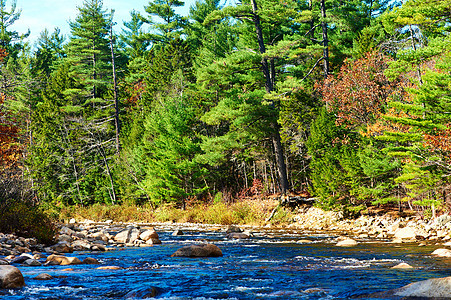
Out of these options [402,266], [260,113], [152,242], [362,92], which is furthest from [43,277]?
[260,113]

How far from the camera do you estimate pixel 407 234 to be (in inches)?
566

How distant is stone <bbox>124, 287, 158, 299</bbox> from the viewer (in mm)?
6586

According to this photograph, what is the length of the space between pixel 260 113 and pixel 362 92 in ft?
22.8

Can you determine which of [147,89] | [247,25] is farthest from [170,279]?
[147,89]

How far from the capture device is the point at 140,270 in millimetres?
9164

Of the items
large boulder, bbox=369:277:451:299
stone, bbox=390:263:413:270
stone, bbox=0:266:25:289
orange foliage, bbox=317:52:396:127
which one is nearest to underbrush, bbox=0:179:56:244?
stone, bbox=0:266:25:289

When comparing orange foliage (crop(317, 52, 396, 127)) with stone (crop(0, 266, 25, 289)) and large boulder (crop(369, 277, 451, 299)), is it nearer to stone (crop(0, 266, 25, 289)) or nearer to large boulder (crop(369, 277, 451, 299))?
large boulder (crop(369, 277, 451, 299))

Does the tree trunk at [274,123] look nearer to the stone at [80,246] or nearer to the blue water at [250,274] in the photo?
the blue water at [250,274]

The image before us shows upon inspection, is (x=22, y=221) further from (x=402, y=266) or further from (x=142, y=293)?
(x=402, y=266)

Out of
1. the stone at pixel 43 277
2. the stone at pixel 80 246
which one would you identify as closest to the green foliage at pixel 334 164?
the stone at pixel 80 246

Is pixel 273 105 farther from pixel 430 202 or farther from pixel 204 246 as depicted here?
pixel 204 246

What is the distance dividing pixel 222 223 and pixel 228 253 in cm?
1124

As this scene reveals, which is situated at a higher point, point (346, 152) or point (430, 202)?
point (346, 152)

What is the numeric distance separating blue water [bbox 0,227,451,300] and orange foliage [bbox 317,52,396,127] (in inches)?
333
